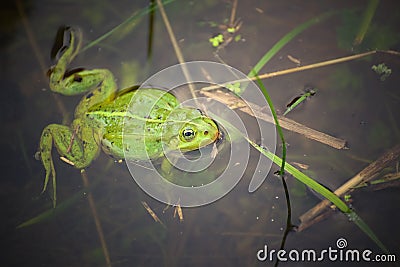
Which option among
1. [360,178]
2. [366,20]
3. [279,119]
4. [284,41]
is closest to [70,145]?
[279,119]

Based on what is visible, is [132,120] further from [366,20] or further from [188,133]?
[366,20]

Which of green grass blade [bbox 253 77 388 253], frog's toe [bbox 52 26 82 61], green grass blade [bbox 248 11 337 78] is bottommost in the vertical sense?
green grass blade [bbox 253 77 388 253]

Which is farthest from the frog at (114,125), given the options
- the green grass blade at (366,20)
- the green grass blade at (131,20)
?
the green grass blade at (366,20)

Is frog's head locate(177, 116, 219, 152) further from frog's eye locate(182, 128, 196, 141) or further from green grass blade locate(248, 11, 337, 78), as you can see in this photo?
green grass blade locate(248, 11, 337, 78)

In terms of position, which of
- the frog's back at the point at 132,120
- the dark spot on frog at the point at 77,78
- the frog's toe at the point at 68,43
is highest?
the frog's toe at the point at 68,43

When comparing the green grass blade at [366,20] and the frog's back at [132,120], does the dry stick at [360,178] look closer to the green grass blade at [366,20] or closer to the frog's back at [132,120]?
the green grass blade at [366,20]

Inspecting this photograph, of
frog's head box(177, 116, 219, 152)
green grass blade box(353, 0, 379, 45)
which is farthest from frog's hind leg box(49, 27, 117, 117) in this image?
green grass blade box(353, 0, 379, 45)
